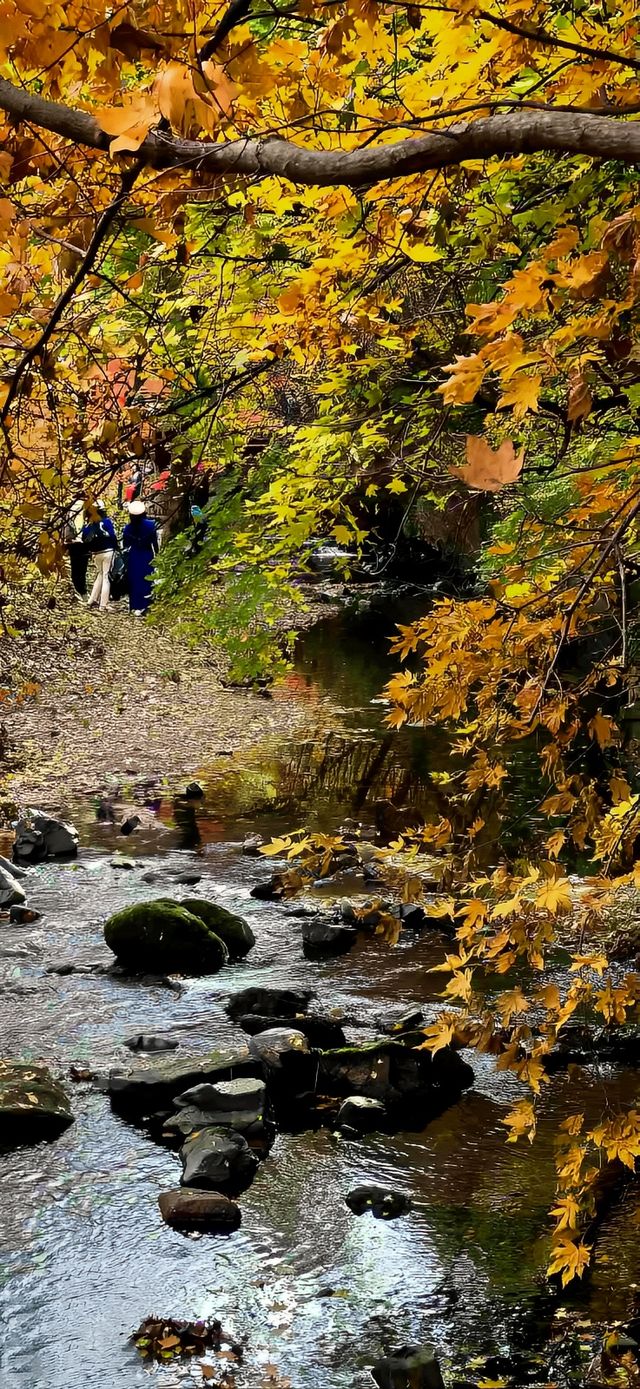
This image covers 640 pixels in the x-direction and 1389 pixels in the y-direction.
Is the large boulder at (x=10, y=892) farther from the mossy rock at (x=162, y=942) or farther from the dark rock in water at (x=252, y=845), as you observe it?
the dark rock in water at (x=252, y=845)

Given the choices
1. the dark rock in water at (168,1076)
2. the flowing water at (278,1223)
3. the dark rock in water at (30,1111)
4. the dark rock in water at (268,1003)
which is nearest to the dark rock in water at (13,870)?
the flowing water at (278,1223)

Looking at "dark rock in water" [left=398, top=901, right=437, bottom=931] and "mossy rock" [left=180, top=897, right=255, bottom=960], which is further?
"dark rock in water" [left=398, top=901, right=437, bottom=931]

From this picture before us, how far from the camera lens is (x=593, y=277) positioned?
89.0 inches

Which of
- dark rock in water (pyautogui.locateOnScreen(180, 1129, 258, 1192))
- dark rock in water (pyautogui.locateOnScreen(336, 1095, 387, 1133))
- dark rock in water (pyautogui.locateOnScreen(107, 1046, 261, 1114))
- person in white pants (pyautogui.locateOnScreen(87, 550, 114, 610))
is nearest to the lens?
dark rock in water (pyautogui.locateOnScreen(180, 1129, 258, 1192))

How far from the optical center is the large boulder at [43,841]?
12.4m

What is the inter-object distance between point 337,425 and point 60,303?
171 inches

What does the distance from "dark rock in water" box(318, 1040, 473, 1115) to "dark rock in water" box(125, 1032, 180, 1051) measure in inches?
40.9

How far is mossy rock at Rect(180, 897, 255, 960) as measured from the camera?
9.95m

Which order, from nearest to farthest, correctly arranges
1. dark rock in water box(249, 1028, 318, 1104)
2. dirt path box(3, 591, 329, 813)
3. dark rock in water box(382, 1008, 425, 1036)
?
dark rock in water box(249, 1028, 318, 1104) → dark rock in water box(382, 1008, 425, 1036) → dirt path box(3, 591, 329, 813)

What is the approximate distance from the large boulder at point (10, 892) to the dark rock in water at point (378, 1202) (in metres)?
5.29

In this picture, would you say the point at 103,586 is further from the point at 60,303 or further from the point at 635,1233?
the point at 60,303

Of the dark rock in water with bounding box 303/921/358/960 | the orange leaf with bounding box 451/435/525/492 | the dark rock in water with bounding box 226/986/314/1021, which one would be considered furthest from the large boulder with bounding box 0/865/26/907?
the orange leaf with bounding box 451/435/525/492

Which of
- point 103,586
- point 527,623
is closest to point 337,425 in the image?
point 527,623

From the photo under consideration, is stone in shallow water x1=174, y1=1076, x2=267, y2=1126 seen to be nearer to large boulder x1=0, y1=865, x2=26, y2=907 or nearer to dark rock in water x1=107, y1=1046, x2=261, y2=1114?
dark rock in water x1=107, y1=1046, x2=261, y2=1114
